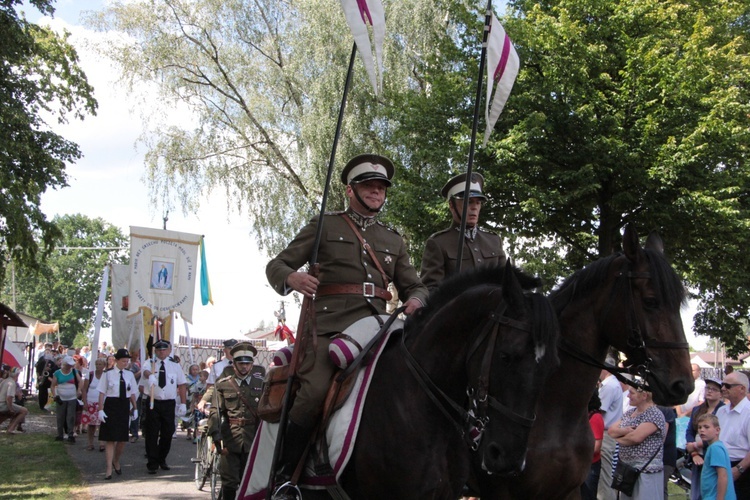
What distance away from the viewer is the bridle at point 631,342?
525 cm

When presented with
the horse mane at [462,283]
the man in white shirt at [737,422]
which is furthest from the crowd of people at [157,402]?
the man in white shirt at [737,422]

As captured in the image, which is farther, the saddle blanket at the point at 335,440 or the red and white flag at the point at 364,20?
the red and white flag at the point at 364,20

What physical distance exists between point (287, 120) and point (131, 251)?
14090mm

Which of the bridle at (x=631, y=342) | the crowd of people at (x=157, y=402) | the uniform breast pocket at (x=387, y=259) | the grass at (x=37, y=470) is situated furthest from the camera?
the grass at (x=37, y=470)

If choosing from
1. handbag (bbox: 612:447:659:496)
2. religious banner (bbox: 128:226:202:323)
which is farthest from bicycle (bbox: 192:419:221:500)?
handbag (bbox: 612:447:659:496)

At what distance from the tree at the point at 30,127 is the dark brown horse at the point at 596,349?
14700 millimetres

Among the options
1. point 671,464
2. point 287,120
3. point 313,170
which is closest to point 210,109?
point 287,120

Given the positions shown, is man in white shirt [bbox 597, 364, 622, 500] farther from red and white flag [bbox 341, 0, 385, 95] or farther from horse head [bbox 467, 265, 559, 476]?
horse head [bbox 467, 265, 559, 476]

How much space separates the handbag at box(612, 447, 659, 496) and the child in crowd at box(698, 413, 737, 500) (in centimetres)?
50

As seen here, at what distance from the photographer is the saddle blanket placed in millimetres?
4656

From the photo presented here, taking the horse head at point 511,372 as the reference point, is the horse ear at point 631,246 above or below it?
above

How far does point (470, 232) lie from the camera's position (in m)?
7.27

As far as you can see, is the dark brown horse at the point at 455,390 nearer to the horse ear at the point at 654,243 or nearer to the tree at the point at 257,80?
the horse ear at the point at 654,243

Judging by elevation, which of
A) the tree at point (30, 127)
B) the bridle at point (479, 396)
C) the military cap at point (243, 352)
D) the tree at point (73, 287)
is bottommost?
the bridle at point (479, 396)
